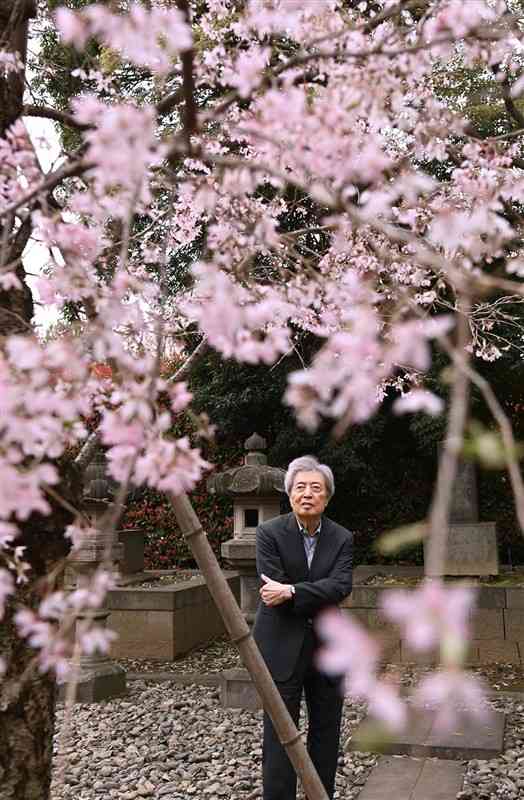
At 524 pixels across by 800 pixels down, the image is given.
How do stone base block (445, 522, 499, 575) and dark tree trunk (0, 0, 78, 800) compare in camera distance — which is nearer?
dark tree trunk (0, 0, 78, 800)

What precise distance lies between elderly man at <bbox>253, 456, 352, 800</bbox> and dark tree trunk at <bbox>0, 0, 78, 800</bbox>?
3.23 feet

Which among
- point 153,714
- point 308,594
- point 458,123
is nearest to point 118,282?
point 458,123

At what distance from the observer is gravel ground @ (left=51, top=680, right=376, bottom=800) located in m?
4.57

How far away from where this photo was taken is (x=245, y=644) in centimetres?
264

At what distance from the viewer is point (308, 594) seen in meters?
3.48

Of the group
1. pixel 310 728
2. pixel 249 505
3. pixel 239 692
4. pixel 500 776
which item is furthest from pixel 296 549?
pixel 249 505

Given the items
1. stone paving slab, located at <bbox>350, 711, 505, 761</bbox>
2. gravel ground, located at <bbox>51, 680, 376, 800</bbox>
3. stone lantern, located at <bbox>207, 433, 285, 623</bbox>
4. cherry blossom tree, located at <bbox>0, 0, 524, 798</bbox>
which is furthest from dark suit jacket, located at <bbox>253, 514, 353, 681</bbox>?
stone lantern, located at <bbox>207, 433, 285, 623</bbox>

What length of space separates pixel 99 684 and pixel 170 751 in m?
1.42

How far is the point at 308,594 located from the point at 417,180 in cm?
234

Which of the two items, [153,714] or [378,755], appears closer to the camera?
[378,755]

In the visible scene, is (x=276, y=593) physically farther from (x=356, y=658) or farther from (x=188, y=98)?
(x=356, y=658)

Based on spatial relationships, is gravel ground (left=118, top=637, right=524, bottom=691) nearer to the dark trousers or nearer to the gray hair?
the dark trousers

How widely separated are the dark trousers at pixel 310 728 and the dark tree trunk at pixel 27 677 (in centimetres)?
98

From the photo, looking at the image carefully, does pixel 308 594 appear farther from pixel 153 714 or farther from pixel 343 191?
pixel 153 714
